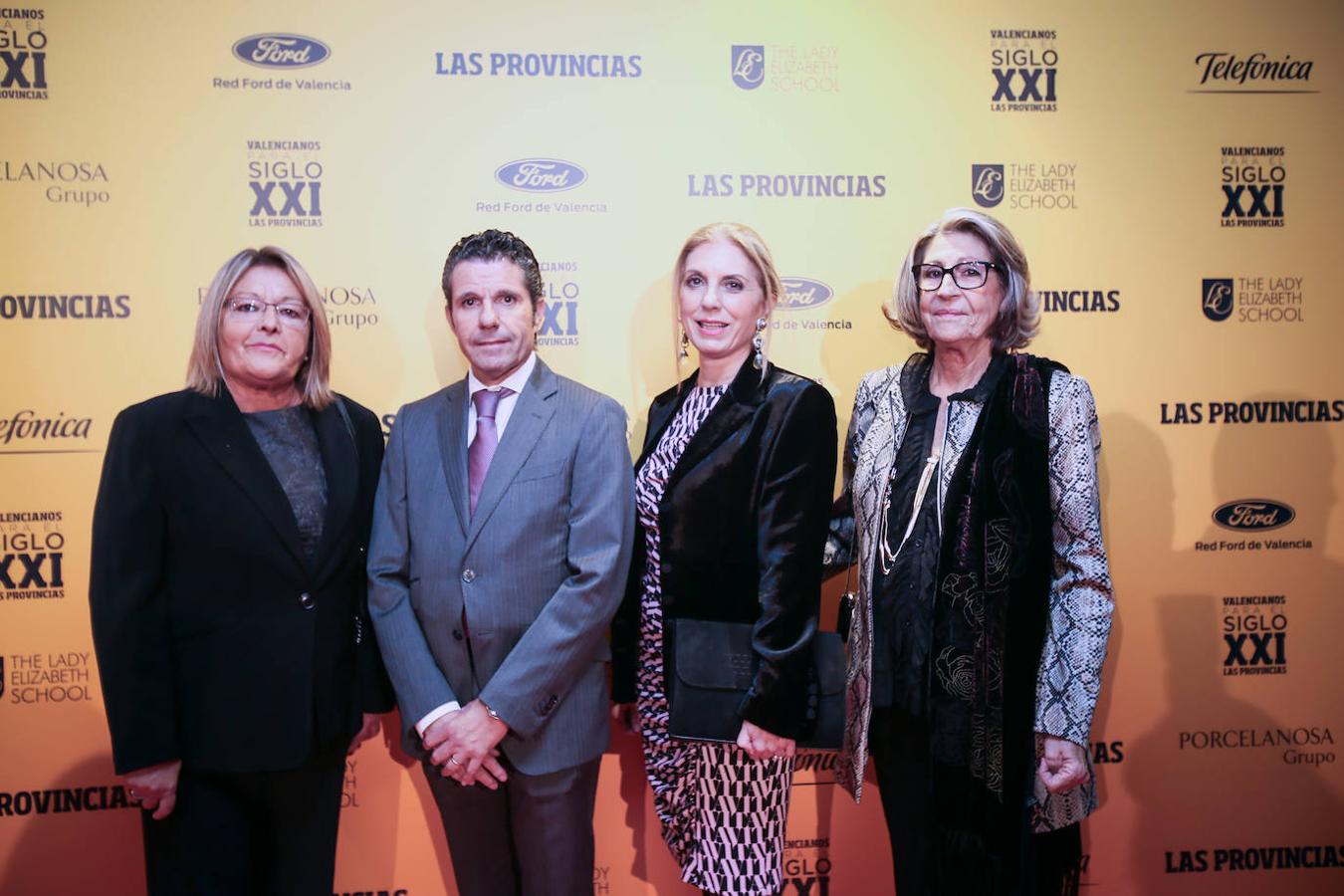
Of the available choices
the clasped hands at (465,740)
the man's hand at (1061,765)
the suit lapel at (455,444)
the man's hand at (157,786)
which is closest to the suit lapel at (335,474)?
the suit lapel at (455,444)

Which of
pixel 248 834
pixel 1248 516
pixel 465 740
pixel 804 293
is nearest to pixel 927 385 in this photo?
pixel 804 293

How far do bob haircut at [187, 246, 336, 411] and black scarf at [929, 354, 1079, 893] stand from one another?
5.72ft

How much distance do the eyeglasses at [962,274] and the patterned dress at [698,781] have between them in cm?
63

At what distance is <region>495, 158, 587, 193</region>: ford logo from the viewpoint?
2836mm

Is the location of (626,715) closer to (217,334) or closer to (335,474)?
(335,474)

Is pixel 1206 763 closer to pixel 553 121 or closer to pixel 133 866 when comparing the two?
pixel 553 121

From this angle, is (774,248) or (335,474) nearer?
(335,474)

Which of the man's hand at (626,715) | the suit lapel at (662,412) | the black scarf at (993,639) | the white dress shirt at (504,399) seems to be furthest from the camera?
the man's hand at (626,715)

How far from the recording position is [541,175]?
112 inches

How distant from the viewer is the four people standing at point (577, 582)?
1.94 meters

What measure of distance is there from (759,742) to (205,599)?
1461 millimetres

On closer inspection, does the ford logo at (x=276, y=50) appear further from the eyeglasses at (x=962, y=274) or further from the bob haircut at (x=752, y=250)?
the eyeglasses at (x=962, y=274)

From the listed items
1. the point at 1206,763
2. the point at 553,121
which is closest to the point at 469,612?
the point at 553,121

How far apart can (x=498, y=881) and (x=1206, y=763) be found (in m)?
2.66
